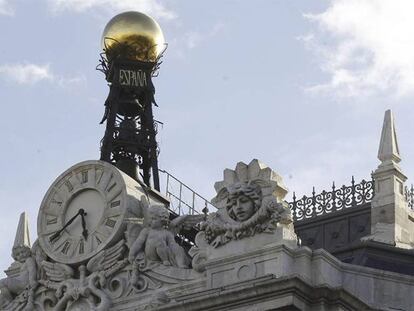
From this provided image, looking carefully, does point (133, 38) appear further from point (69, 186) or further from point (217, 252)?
point (217, 252)

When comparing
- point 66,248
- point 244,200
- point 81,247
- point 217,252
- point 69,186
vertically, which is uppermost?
point 69,186

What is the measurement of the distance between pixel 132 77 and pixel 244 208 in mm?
15675

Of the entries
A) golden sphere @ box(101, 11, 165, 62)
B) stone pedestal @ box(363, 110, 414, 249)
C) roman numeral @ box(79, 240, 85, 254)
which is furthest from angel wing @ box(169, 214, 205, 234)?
golden sphere @ box(101, 11, 165, 62)

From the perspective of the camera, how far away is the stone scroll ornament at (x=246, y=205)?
185 feet

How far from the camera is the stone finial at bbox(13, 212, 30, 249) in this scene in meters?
63.5

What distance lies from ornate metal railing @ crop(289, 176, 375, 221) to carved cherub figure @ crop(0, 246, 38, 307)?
884 cm

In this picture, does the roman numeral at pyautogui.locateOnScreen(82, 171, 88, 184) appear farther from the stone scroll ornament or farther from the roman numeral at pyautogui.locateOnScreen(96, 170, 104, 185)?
the stone scroll ornament

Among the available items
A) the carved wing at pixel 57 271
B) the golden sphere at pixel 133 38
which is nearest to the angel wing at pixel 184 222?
the carved wing at pixel 57 271

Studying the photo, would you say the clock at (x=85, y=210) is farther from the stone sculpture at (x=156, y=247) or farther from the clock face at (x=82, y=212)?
the stone sculpture at (x=156, y=247)

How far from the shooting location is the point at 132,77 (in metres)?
71.7

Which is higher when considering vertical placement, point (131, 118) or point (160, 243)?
point (131, 118)

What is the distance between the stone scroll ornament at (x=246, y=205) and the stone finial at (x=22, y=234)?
25.6 feet

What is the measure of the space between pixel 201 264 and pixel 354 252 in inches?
182

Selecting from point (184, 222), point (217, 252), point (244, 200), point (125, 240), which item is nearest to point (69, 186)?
point (125, 240)
